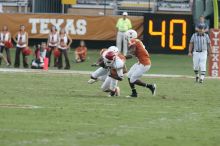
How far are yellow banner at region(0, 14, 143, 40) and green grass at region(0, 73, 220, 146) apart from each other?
11.8 meters

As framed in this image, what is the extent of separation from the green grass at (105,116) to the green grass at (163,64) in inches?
261

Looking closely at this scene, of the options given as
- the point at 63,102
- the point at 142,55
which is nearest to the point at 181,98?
the point at 142,55

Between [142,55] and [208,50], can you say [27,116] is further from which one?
[208,50]

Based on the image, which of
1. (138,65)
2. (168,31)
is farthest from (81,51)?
(138,65)

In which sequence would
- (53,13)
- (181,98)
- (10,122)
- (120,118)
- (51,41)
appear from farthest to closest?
(53,13), (51,41), (181,98), (120,118), (10,122)

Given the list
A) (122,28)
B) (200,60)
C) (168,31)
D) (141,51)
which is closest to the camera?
(141,51)

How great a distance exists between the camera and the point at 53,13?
34.7 m

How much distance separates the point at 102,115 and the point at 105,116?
0.56ft

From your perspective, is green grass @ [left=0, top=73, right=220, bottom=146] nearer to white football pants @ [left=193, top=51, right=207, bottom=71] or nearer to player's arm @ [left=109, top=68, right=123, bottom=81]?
player's arm @ [left=109, top=68, right=123, bottom=81]

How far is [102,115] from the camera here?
1451 centimetres

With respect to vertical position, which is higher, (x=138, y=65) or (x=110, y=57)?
(x=110, y=57)

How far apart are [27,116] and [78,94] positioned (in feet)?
16.7

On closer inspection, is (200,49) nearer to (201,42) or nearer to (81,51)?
(201,42)

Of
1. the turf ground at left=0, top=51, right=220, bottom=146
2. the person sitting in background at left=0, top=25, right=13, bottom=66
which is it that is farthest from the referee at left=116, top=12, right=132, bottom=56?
the turf ground at left=0, top=51, right=220, bottom=146
